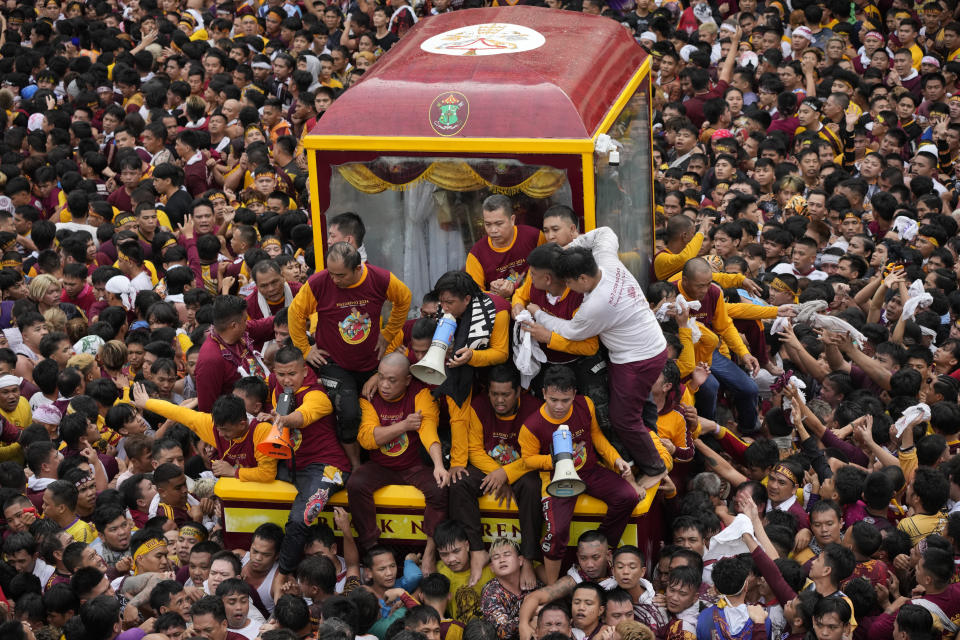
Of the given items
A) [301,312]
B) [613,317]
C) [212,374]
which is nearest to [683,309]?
[613,317]

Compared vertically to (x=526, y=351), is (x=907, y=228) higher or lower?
lower

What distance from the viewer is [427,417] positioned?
772 cm

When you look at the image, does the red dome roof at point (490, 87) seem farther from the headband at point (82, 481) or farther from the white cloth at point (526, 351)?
the headband at point (82, 481)

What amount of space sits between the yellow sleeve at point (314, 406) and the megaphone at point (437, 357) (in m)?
0.61

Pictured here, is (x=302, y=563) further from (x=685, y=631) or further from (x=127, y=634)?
(x=685, y=631)

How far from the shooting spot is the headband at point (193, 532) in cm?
788

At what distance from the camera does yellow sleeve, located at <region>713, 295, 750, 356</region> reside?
8.84m

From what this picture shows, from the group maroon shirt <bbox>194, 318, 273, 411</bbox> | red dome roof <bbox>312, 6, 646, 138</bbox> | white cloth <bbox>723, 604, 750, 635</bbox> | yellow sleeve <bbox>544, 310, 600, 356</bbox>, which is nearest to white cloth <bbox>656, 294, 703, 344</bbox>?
yellow sleeve <bbox>544, 310, 600, 356</bbox>

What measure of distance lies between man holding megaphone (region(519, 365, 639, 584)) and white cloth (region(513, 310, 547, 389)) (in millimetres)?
154

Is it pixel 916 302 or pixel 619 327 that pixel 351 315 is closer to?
pixel 619 327

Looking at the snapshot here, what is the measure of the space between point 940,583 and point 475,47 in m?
4.54

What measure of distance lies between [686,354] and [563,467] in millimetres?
1724

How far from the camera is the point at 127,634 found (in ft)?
22.7

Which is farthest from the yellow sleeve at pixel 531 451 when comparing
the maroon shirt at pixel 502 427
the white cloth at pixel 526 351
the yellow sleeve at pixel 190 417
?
the yellow sleeve at pixel 190 417
